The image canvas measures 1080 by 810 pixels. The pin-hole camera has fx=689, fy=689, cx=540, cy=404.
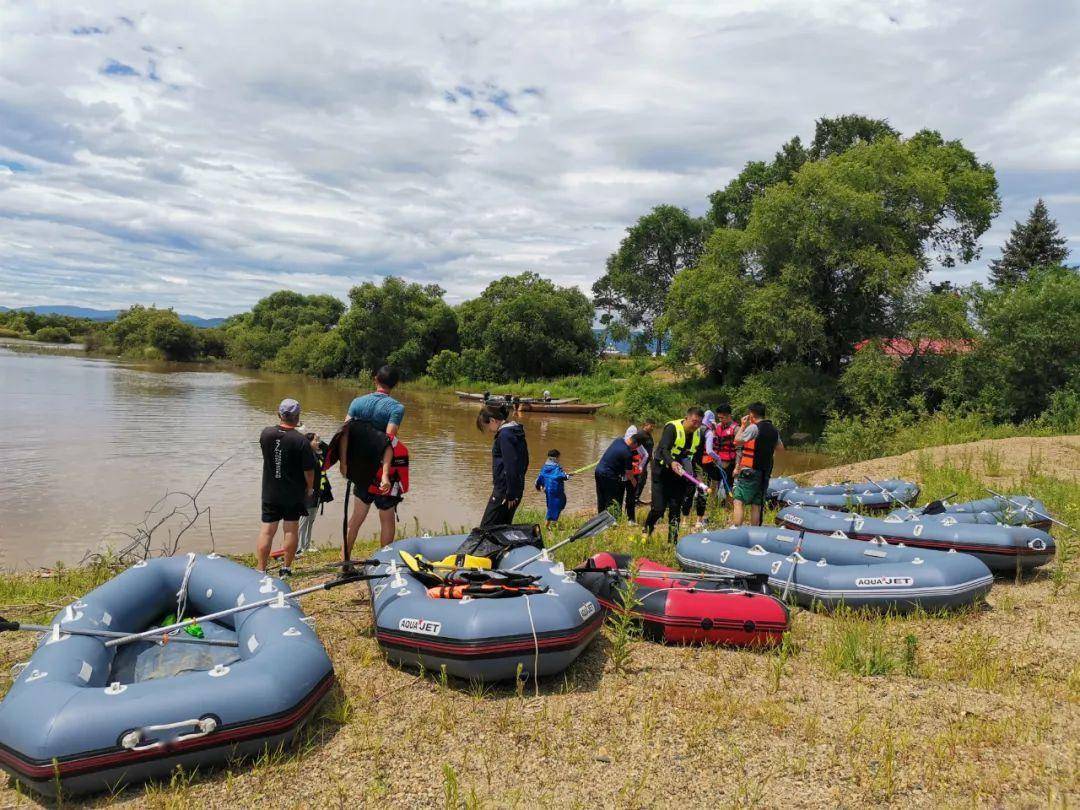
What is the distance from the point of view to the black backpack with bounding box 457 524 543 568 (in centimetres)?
518

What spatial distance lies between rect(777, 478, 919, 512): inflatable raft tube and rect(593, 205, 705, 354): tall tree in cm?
3097

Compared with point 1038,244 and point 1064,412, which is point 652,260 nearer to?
point 1038,244

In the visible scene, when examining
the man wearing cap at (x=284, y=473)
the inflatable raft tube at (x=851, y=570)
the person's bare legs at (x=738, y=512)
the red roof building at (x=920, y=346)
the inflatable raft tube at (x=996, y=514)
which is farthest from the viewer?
the red roof building at (x=920, y=346)

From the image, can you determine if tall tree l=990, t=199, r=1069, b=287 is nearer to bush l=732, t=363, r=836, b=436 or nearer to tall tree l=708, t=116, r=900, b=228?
tall tree l=708, t=116, r=900, b=228

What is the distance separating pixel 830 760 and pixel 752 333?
19459mm

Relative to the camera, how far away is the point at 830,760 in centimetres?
325

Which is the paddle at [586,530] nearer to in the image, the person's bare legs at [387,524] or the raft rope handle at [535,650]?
the raft rope handle at [535,650]

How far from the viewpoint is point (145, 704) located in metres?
3.02

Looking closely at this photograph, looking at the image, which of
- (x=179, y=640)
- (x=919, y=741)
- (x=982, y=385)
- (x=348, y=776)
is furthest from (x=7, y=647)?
(x=982, y=385)

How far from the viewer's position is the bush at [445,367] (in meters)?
42.2

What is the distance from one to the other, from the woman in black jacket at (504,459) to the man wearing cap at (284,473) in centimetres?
140

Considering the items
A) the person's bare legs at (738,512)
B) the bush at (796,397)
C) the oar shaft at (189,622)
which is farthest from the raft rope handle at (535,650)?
the bush at (796,397)

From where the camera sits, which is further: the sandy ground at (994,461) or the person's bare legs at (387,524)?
the sandy ground at (994,461)

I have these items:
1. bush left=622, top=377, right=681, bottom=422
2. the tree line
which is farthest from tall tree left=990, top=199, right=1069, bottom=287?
bush left=622, top=377, right=681, bottom=422
